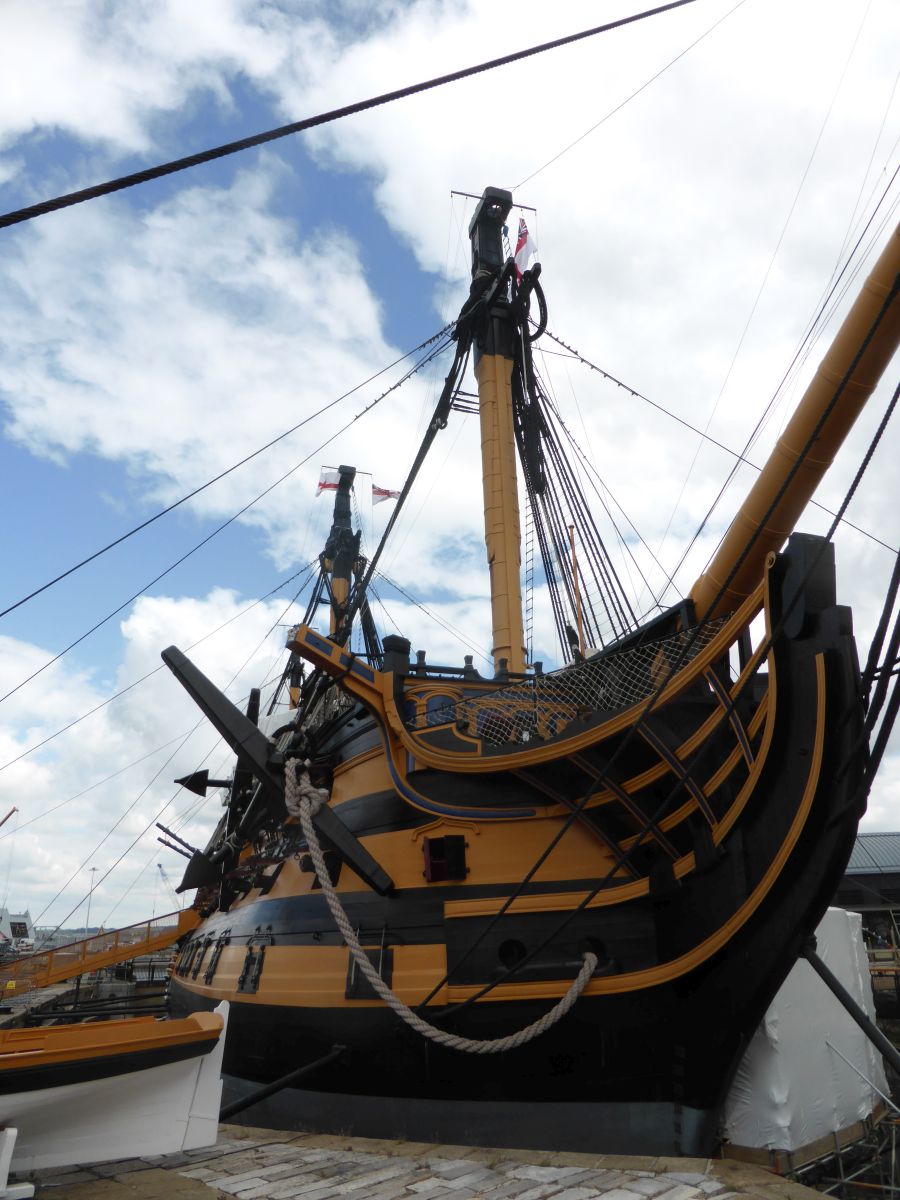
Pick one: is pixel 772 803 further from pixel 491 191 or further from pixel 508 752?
pixel 491 191

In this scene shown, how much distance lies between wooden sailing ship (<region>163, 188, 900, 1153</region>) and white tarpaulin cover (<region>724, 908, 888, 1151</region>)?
1.47ft

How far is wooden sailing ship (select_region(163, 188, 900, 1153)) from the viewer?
5430mm

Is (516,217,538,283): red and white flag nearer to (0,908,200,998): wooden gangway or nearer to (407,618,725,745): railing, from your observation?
(407,618,725,745): railing

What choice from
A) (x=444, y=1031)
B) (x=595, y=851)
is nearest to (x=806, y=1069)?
(x=595, y=851)

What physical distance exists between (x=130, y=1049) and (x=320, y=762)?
17.8 feet

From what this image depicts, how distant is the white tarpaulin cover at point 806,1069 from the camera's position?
20.5 feet

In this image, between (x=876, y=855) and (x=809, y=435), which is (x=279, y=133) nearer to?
(x=809, y=435)

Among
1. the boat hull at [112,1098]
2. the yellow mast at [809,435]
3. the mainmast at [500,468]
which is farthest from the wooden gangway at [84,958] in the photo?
the yellow mast at [809,435]

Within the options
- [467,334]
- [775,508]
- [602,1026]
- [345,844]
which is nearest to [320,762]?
[345,844]

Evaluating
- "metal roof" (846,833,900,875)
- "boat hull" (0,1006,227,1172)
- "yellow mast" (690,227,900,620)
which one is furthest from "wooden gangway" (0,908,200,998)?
"metal roof" (846,833,900,875)

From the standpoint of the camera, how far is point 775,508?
584 cm

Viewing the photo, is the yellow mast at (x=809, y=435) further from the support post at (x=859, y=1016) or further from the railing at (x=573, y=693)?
the support post at (x=859, y=1016)

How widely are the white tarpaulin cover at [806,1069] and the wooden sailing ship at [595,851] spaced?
449mm

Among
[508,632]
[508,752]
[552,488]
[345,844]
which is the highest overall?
[552,488]
